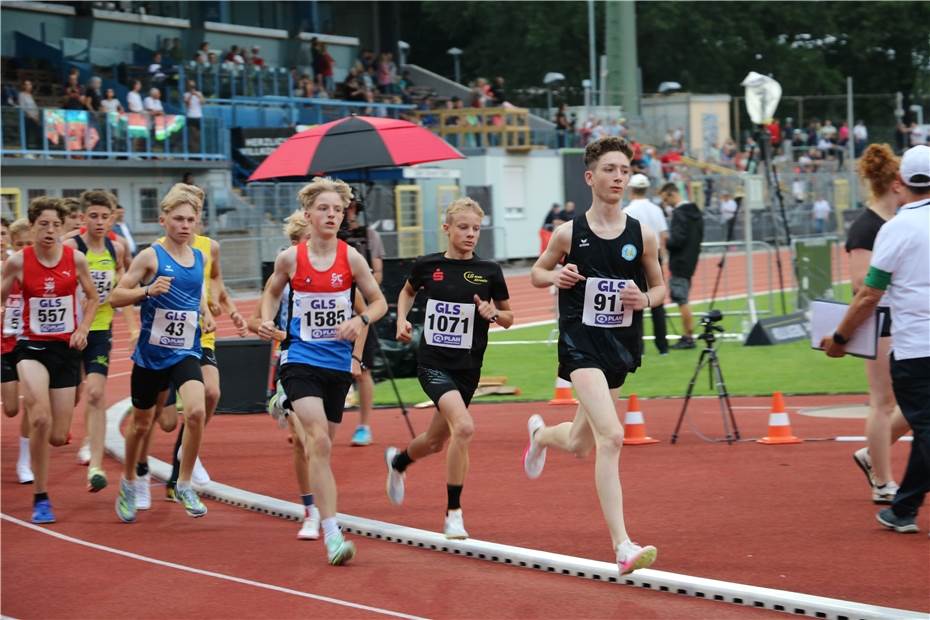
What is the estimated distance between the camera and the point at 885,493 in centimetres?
884

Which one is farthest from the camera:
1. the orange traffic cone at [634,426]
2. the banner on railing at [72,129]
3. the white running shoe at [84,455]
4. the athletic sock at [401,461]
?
the banner on railing at [72,129]

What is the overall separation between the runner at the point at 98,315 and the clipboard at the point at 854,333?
4.93m

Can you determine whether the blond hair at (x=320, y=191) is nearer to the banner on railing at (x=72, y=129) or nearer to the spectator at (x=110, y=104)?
the banner on railing at (x=72, y=129)

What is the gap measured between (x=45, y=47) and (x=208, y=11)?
8689 mm

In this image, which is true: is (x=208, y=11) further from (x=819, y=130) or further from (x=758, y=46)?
(x=758, y=46)

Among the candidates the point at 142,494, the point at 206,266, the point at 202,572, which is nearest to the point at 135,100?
the point at 206,266

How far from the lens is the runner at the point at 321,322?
26.3 ft

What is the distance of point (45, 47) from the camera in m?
35.3

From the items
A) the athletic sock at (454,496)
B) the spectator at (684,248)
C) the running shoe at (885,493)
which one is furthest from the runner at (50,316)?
the spectator at (684,248)

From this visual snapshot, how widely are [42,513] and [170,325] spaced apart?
1470 millimetres

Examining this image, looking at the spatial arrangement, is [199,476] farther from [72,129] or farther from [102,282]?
[72,129]

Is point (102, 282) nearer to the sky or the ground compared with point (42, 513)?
nearer to the sky

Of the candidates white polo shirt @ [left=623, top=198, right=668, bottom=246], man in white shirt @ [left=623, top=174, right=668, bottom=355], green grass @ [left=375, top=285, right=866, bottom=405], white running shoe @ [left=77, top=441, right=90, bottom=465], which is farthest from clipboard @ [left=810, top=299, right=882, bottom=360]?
man in white shirt @ [left=623, top=174, right=668, bottom=355]

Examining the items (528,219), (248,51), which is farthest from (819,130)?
(248,51)
